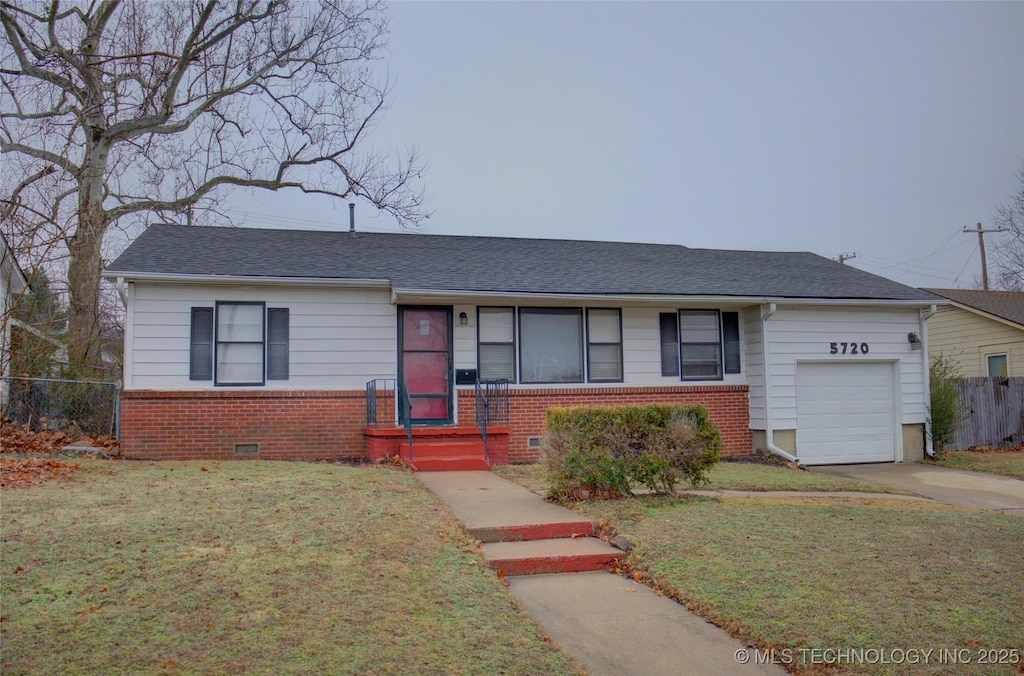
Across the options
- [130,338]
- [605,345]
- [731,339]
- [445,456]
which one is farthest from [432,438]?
[731,339]

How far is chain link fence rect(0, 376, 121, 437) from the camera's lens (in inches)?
517

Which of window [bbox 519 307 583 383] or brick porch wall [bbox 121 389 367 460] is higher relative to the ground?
window [bbox 519 307 583 383]

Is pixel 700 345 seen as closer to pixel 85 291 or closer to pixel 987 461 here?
pixel 987 461

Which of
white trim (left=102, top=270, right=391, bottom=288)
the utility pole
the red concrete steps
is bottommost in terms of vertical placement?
the red concrete steps

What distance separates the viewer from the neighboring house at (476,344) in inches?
479

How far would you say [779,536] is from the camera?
6.70m

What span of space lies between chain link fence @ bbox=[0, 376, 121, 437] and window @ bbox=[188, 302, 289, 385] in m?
1.77

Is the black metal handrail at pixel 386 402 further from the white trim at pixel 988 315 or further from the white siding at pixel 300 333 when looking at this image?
the white trim at pixel 988 315

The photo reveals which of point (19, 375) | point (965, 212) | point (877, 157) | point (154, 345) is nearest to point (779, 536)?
point (154, 345)

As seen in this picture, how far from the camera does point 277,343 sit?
12.6 meters

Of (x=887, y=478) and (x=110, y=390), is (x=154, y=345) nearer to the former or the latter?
(x=110, y=390)

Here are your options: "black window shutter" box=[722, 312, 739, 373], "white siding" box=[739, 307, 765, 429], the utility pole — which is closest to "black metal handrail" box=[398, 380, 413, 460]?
"black window shutter" box=[722, 312, 739, 373]

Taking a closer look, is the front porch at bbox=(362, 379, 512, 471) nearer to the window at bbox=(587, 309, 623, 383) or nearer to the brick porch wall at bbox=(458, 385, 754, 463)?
the brick porch wall at bbox=(458, 385, 754, 463)

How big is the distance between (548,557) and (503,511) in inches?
63.8
